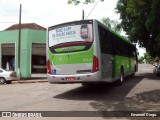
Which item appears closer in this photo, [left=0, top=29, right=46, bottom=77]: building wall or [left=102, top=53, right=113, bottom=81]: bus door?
[left=102, top=53, right=113, bottom=81]: bus door

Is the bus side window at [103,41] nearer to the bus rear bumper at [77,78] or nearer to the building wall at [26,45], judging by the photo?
the bus rear bumper at [77,78]

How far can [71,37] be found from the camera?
43.5 feet

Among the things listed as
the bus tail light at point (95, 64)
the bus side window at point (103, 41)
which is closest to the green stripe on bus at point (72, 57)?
the bus tail light at point (95, 64)

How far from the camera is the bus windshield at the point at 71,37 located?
13.0 metres

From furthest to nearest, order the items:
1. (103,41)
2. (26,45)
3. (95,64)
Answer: (26,45) → (103,41) → (95,64)

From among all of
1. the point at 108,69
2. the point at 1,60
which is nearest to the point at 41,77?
the point at 1,60

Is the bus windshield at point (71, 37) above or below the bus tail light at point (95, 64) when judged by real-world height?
above

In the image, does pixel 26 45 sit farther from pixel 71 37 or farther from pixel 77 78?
pixel 77 78

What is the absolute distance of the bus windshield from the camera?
13.0 metres

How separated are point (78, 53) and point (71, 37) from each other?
79 cm

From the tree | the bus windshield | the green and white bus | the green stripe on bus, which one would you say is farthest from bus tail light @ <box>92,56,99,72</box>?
the tree

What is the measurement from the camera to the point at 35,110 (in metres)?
10.2

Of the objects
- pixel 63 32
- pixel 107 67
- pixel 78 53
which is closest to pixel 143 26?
pixel 107 67

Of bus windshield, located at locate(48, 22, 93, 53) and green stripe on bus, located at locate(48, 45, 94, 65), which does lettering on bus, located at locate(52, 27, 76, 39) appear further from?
green stripe on bus, located at locate(48, 45, 94, 65)
